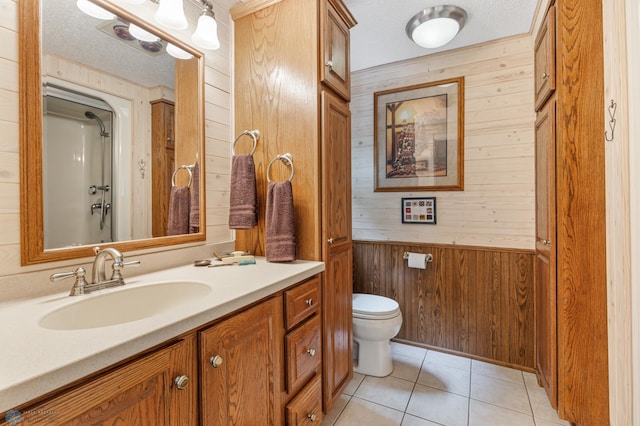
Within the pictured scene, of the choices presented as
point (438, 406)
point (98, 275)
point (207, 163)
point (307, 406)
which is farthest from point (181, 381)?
point (438, 406)

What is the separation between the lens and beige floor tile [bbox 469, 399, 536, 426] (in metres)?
1.55

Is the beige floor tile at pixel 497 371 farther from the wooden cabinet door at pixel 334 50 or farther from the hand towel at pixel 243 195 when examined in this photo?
the wooden cabinet door at pixel 334 50

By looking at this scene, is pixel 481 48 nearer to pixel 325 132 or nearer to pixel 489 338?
pixel 325 132

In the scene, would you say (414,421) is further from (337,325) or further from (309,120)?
(309,120)

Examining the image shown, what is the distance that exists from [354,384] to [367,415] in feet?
0.90

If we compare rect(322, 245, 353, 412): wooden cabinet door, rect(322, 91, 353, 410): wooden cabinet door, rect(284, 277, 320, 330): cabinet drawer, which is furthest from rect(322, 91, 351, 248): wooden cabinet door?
rect(284, 277, 320, 330): cabinet drawer

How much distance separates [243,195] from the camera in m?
1.48

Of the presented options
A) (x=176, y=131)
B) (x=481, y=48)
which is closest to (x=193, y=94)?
(x=176, y=131)

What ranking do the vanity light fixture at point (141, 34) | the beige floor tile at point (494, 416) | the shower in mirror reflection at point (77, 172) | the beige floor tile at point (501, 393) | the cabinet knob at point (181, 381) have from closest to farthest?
the cabinet knob at point (181, 381)
the shower in mirror reflection at point (77, 172)
the vanity light fixture at point (141, 34)
the beige floor tile at point (494, 416)
the beige floor tile at point (501, 393)

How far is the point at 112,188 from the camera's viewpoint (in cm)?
117

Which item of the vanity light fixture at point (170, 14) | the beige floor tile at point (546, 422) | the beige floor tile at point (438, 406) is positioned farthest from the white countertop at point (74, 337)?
the beige floor tile at point (546, 422)

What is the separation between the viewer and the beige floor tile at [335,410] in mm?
1567

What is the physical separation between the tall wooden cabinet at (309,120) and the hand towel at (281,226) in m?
0.09

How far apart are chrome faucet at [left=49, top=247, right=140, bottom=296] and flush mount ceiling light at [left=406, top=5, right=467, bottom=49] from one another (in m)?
2.12
